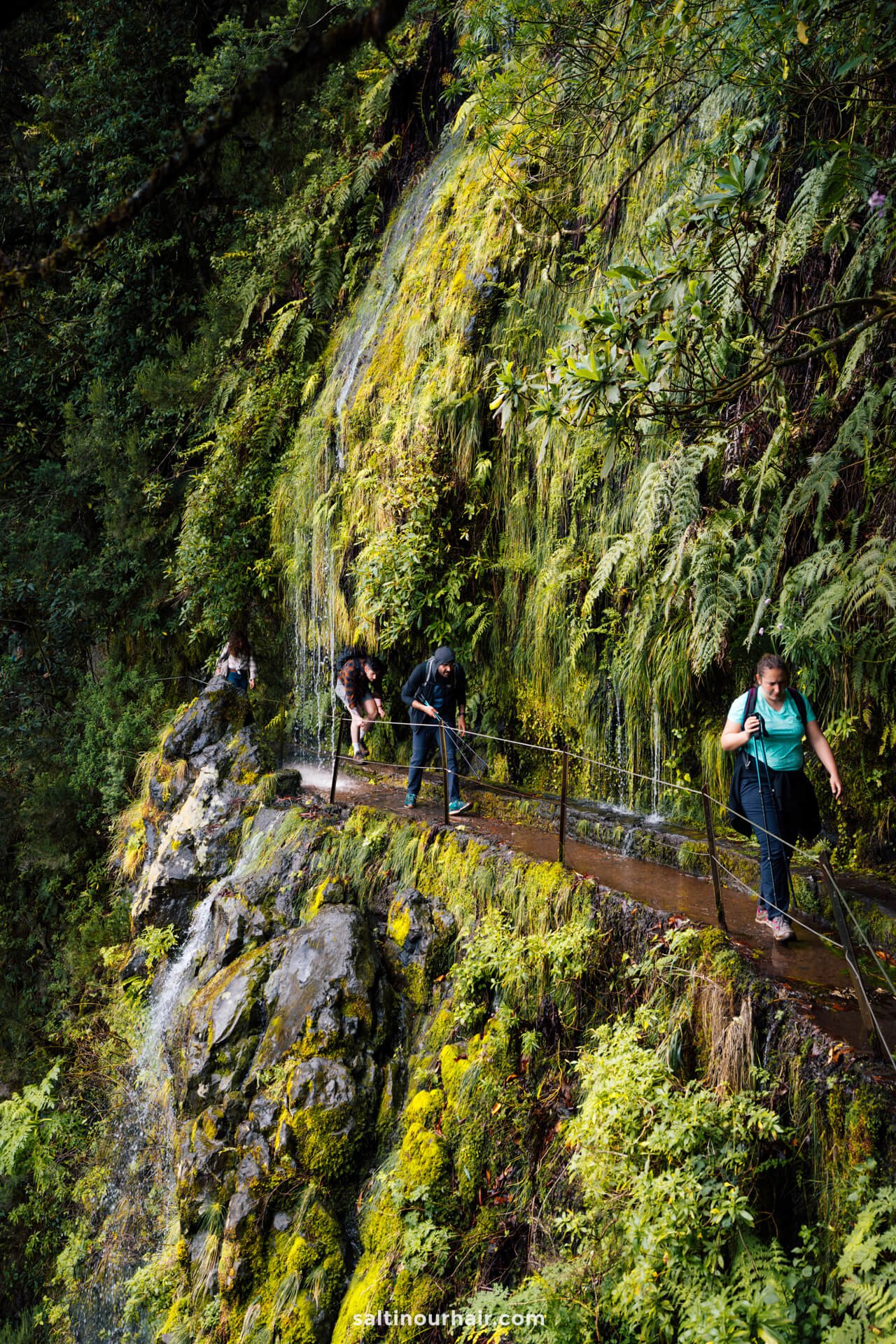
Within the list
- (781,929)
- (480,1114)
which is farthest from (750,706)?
(480,1114)

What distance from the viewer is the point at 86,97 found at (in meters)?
17.2

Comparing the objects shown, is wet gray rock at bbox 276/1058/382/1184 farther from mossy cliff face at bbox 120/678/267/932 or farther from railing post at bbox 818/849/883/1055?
mossy cliff face at bbox 120/678/267/932

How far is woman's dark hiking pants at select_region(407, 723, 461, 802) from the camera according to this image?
775 centimetres

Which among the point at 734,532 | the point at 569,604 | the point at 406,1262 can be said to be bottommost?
the point at 406,1262

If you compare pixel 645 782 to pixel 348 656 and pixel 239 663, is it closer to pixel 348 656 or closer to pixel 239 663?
pixel 348 656

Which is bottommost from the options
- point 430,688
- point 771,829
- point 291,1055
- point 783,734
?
point 291,1055

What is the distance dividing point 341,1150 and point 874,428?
6149mm

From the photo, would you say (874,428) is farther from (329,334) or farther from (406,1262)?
(329,334)

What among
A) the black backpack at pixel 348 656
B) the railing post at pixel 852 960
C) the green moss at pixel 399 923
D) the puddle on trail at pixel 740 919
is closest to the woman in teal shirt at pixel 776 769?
the puddle on trail at pixel 740 919

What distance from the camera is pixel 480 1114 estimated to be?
528 cm

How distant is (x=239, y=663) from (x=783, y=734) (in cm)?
982

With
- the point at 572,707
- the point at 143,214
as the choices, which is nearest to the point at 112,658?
the point at 143,214

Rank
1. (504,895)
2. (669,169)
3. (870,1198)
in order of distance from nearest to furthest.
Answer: (870,1198) → (504,895) → (669,169)

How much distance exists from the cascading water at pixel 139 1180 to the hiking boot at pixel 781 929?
601 centimetres
